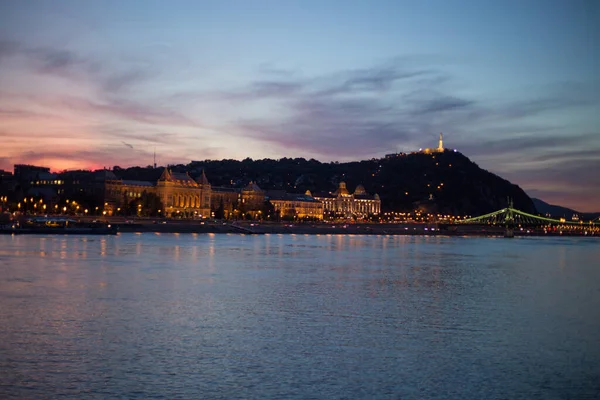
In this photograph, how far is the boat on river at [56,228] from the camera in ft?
227

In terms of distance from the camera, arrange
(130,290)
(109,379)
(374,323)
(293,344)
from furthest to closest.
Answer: (130,290) → (374,323) → (293,344) → (109,379)

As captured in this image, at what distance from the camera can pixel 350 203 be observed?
166250 mm

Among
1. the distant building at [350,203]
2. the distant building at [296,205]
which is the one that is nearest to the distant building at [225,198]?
the distant building at [296,205]

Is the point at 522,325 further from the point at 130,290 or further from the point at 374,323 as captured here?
the point at 130,290

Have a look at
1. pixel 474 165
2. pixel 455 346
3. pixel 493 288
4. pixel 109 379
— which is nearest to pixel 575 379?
pixel 455 346

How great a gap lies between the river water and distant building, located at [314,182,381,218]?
133190 millimetres

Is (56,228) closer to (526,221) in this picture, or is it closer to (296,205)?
(296,205)

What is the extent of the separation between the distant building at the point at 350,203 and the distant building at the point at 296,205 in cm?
668

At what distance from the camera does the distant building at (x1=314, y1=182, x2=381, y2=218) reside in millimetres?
161625

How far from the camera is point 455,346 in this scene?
14461 mm

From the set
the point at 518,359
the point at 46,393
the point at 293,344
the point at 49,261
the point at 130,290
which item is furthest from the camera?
the point at 49,261

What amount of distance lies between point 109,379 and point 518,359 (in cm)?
737

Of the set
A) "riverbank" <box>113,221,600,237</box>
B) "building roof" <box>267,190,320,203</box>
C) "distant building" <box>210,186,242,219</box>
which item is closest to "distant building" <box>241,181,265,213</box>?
"distant building" <box>210,186,242,219</box>

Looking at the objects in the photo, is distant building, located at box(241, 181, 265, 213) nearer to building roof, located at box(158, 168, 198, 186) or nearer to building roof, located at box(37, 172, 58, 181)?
building roof, located at box(158, 168, 198, 186)
